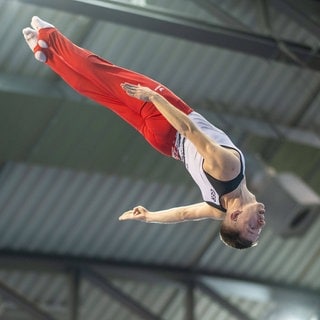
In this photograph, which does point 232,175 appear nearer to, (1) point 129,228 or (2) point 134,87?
(2) point 134,87

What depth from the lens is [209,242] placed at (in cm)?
1384

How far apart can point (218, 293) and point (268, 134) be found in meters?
2.86

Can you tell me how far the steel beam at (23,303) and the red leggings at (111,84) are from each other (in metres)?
5.93

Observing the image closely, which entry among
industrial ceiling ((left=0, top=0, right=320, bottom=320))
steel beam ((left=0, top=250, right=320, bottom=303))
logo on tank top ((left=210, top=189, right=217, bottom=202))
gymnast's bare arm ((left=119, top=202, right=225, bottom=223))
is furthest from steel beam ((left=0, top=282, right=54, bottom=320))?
logo on tank top ((left=210, top=189, right=217, bottom=202))

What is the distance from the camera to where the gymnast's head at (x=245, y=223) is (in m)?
6.99

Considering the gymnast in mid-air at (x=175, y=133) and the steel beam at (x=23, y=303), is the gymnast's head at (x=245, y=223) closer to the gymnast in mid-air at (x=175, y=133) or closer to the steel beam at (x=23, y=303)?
the gymnast in mid-air at (x=175, y=133)

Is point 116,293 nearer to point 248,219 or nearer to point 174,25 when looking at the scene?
point 174,25

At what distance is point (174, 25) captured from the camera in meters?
10.5

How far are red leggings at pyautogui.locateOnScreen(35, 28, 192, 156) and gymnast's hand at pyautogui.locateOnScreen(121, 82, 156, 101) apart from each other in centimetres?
55

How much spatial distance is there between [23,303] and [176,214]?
19.3ft

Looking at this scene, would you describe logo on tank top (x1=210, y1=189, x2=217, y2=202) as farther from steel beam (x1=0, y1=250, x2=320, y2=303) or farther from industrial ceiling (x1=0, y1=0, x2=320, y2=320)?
steel beam (x1=0, y1=250, x2=320, y2=303)

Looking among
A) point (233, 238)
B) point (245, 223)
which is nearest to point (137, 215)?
point (233, 238)

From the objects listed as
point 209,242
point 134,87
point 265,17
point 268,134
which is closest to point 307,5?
A: point 265,17

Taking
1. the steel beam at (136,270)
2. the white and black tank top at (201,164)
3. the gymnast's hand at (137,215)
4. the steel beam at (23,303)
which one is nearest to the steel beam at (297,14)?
the steel beam at (136,270)
